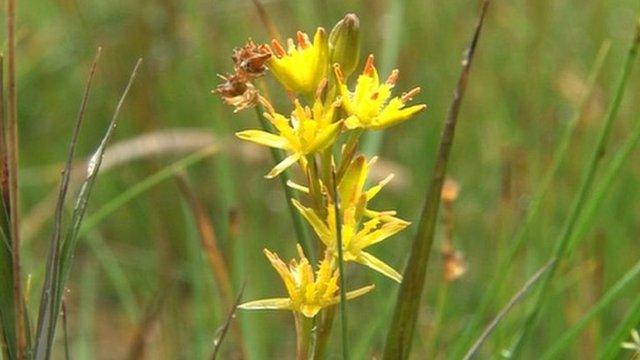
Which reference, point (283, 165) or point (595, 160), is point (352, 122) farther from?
point (595, 160)

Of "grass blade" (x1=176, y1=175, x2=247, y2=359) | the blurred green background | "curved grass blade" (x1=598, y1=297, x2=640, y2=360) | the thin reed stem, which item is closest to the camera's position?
the thin reed stem

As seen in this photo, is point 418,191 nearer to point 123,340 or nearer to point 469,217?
point 469,217

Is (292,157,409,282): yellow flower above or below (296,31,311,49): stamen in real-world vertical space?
below

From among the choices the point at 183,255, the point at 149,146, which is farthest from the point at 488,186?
the point at 149,146

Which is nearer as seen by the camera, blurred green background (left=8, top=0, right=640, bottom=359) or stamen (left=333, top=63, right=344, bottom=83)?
stamen (left=333, top=63, right=344, bottom=83)

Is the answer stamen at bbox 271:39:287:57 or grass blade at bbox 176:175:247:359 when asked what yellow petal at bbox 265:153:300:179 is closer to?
stamen at bbox 271:39:287:57

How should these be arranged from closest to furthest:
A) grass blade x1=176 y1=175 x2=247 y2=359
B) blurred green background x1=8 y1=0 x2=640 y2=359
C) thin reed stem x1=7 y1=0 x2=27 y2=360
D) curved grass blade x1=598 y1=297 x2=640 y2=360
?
1. thin reed stem x1=7 y1=0 x2=27 y2=360
2. curved grass blade x1=598 y1=297 x2=640 y2=360
3. grass blade x1=176 y1=175 x2=247 y2=359
4. blurred green background x1=8 y1=0 x2=640 y2=359

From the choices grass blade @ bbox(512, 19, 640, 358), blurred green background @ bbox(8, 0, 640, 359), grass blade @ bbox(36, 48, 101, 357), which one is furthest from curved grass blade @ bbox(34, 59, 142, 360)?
blurred green background @ bbox(8, 0, 640, 359)
